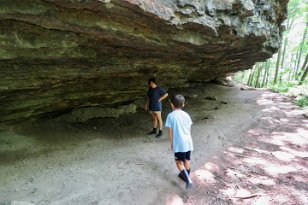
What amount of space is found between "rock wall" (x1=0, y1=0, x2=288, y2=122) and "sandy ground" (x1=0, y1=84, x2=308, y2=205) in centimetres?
131

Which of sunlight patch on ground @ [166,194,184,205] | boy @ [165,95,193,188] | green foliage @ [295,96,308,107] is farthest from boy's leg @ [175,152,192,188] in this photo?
green foliage @ [295,96,308,107]

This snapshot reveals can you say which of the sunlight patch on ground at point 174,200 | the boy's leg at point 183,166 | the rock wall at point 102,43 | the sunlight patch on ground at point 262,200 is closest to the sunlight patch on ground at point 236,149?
the sunlight patch on ground at point 262,200

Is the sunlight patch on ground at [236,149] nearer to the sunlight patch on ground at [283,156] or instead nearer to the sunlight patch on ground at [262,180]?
the sunlight patch on ground at [283,156]

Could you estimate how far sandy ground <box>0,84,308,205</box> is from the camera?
5.39 meters

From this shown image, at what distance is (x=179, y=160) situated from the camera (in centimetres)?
568

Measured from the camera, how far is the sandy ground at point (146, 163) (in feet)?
17.7

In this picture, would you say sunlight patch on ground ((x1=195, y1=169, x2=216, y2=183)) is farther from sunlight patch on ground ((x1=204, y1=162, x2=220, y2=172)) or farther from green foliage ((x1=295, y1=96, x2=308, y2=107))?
green foliage ((x1=295, y1=96, x2=308, y2=107))

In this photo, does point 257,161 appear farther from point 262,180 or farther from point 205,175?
point 205,175

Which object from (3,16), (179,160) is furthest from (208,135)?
(3,16)

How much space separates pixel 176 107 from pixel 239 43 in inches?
259

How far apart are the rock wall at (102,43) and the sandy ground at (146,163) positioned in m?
1.31

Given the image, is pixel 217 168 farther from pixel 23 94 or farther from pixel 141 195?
pixel 23 94

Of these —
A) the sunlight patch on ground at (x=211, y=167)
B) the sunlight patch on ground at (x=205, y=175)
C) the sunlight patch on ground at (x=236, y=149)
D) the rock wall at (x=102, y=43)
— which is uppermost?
the rock wall at (x=102, y=43)

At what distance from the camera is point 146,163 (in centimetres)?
680
